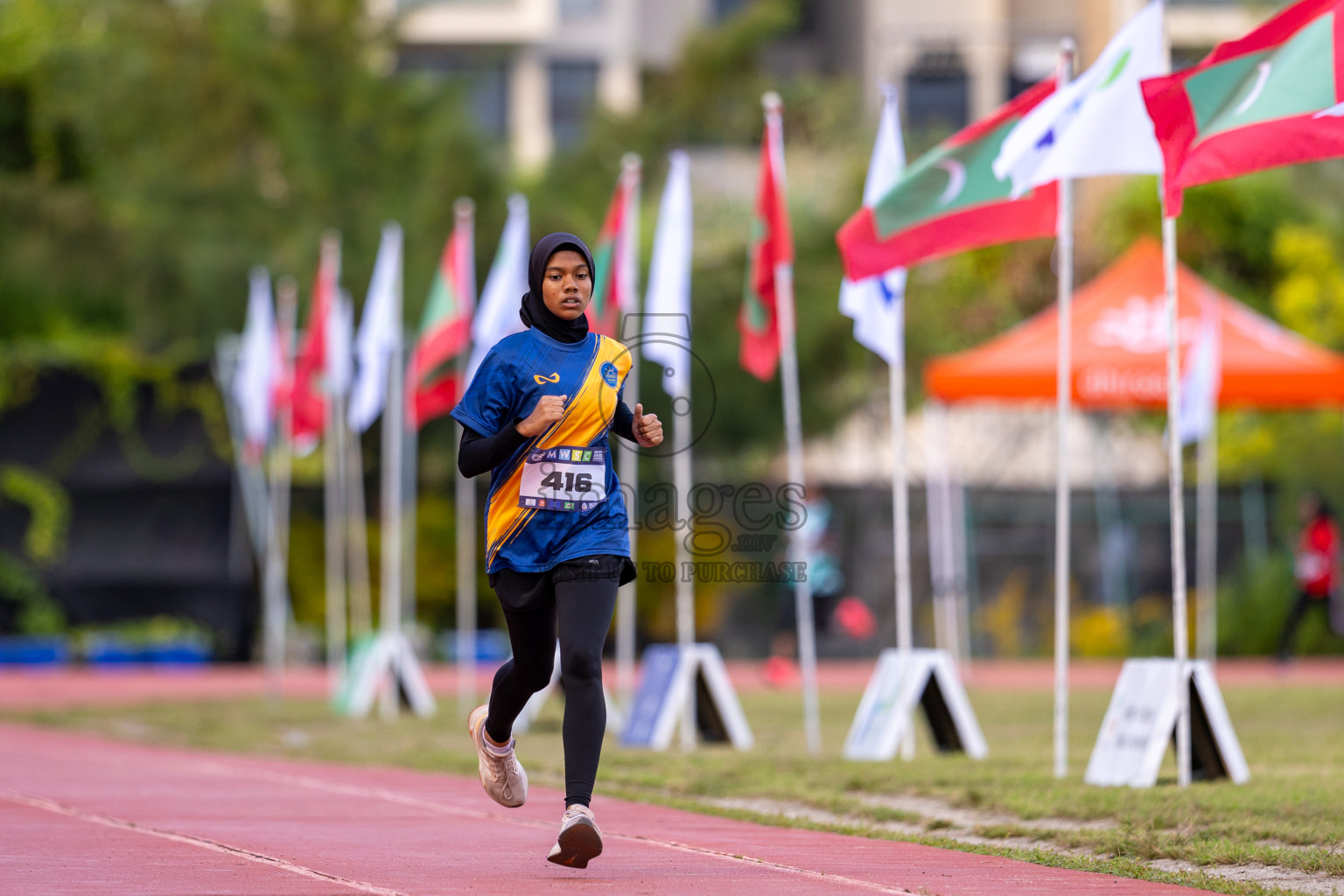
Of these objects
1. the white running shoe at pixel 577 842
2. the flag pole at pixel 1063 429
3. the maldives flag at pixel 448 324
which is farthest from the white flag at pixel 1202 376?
the white running shoe at pixel 577 842

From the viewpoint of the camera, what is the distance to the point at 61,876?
588 centimetres

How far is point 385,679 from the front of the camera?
15883 mm

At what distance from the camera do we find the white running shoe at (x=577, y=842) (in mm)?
5926

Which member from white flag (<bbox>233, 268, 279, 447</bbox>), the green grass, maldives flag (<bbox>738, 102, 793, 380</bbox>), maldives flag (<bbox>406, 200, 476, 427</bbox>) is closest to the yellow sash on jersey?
the green grass

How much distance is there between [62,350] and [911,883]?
66.2 feet

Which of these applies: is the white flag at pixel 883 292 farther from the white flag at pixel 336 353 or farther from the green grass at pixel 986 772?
the white flag at pixel 336 353

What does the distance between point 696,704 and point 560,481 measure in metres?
6.03

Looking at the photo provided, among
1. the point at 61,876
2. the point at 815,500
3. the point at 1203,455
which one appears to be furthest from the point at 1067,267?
the point at 815,500

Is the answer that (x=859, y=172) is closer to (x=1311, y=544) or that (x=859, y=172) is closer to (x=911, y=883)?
(x=1311, y=544)

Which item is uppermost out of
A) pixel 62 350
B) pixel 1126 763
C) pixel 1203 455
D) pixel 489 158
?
pixel 489 158

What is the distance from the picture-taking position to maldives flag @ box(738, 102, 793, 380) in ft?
40.1

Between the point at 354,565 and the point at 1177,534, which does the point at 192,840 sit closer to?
the point at 1177,534

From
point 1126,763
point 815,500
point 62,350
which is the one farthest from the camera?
point 62,350

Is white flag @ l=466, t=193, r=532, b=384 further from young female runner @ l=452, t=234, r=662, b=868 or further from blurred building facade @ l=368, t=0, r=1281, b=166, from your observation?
blurred building facade @ l=368, t=0, r=1281, b=166
